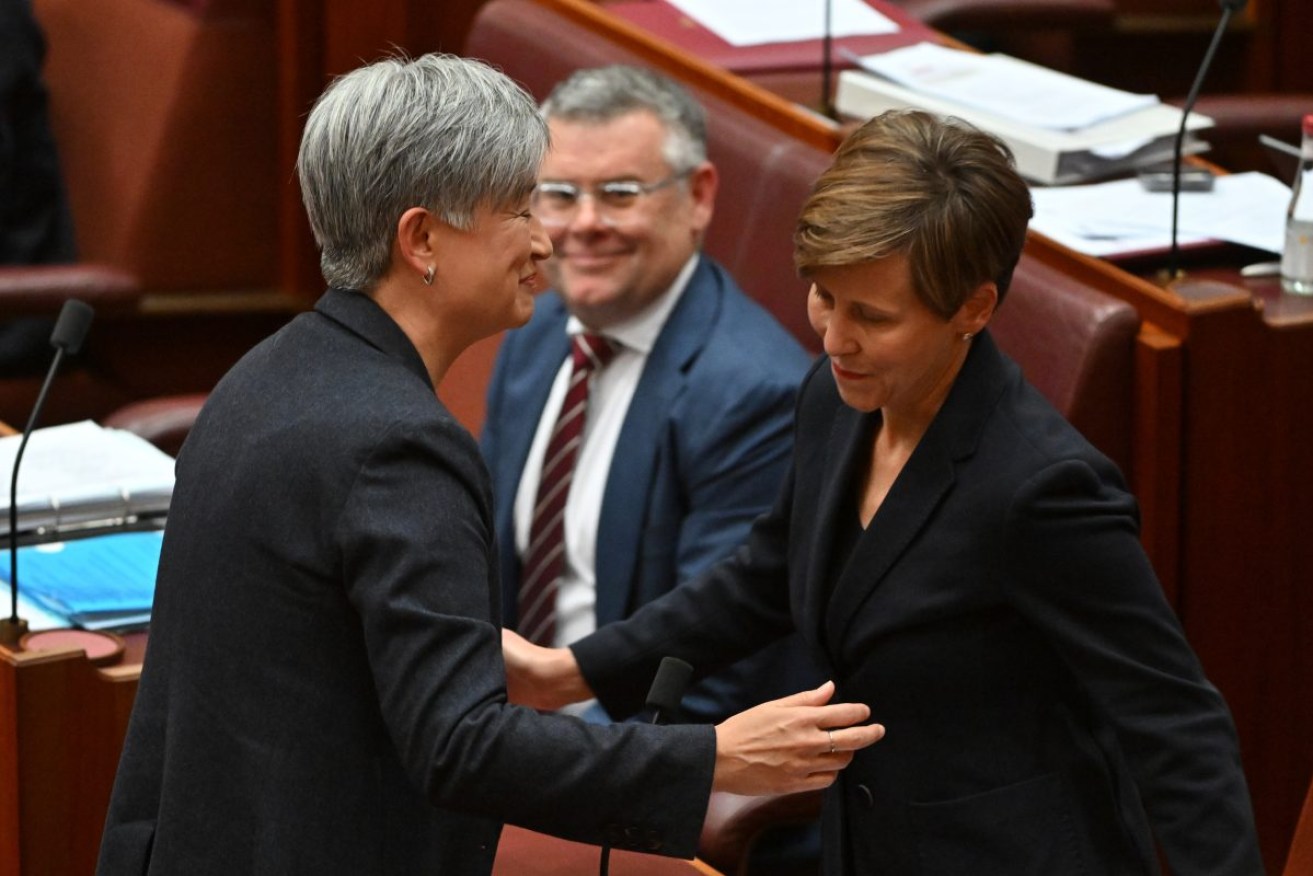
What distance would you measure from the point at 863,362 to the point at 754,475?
2.50 ft

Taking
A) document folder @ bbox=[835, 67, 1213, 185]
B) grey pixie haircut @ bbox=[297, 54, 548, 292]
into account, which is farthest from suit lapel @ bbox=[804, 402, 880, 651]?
document folder @ bbox=[835, 67, 1213, 185]

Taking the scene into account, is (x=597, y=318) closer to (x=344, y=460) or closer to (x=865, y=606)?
(x=865, y=606)

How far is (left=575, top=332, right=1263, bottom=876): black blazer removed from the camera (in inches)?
54.6

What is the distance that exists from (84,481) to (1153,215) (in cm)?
120

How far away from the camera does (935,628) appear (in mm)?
1462

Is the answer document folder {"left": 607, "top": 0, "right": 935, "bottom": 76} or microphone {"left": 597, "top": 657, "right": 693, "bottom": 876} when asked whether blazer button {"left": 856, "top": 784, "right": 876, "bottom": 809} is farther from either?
document folder {"left": 607, "top": 0, "right": 935, "bottom": 76}

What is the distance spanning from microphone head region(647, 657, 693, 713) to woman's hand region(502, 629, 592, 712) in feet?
1.09

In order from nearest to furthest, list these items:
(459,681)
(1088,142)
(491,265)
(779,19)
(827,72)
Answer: (459,681) → (491,265) → (1088,142) → (827,72) → (779,19)

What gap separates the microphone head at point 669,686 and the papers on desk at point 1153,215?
0.97m

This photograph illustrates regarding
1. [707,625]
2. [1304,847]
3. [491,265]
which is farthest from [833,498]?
[1304,847]

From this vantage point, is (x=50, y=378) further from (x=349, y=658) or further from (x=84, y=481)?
(x=349, y=658)

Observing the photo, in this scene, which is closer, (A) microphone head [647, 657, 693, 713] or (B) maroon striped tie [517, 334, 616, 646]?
(A) microphone head [647, 657, 693, 713]

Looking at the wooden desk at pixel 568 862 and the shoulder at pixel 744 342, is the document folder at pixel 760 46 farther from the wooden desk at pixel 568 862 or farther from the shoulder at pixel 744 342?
the wooden desk at pixel 568 862

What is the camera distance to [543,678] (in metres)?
1.73
